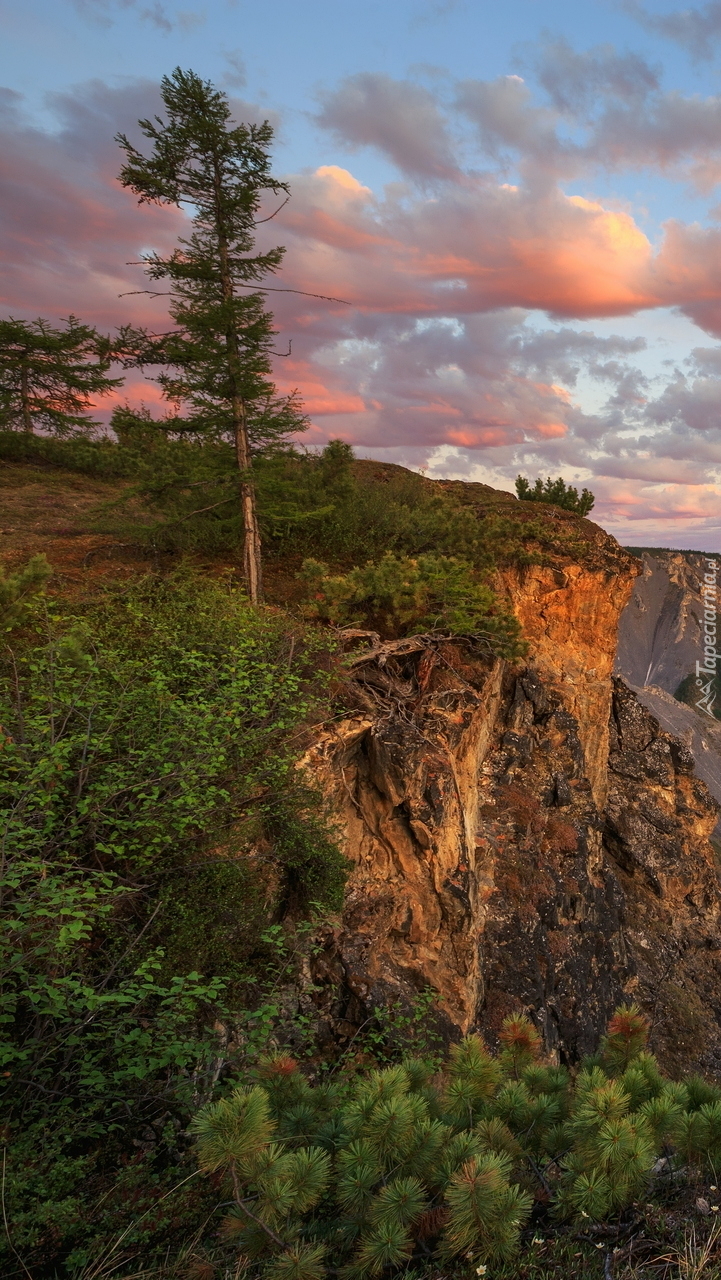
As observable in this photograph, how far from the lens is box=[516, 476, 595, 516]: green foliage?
19594 mm

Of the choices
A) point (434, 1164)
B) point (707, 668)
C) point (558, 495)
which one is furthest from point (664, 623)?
point (434, 1164)

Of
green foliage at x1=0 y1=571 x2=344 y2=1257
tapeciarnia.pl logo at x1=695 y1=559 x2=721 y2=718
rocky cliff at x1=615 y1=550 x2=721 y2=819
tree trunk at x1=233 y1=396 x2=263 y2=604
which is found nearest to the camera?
green foliage at x1=0 y1=571 x2=344 y2=1257

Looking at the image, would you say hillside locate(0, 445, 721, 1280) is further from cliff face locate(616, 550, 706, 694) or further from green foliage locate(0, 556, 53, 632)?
cliff face locate(616, 550, 706, 694)

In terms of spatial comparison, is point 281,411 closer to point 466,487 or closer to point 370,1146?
point 370,1146

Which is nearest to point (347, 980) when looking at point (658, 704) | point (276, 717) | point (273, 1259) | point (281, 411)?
point (276, 717)

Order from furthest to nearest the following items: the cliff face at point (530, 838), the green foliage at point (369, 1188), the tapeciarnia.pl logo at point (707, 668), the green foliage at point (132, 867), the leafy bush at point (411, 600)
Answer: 1. the tapeciarnia.pl logo at point (707, 668)
2. the leafy bush at point (411, 600)
3. the cliff face at point (530, 838)
4. the green foliage at point (132, 867)
5. the green foliage at point (369, 1188)

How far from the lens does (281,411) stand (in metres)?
11.1

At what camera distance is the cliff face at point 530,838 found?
9.09 meters

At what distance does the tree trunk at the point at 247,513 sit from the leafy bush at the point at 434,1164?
8490 millimetres

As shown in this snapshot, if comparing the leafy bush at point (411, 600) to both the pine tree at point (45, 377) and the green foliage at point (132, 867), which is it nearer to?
the green foliage at point (132, 867)

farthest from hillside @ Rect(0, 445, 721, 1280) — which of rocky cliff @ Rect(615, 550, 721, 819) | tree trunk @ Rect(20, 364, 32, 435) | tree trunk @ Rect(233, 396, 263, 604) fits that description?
rocky cliff @ Rect(615, 550, 721, 819)

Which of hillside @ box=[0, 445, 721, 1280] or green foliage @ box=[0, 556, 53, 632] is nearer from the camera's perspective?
hillside @ box=[0, 445, 721, 1280]

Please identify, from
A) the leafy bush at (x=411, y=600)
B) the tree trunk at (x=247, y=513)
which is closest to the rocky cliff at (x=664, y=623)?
the leafy bush at (x=411, y=600)

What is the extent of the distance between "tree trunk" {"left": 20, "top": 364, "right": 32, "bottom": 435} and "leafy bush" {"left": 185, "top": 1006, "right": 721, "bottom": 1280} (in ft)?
78.0
